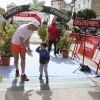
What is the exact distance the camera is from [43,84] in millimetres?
5328

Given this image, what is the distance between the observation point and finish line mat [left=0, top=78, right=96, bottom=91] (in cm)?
500

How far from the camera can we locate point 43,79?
19.0 feet

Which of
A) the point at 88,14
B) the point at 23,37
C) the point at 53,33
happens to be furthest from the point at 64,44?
the point at 88,14

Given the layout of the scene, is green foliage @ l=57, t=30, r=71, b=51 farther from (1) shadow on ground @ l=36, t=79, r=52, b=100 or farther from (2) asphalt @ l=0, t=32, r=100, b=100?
(2) asphalt @ l=0, t=32, r=100, b=100

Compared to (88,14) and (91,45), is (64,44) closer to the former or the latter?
(91,45)

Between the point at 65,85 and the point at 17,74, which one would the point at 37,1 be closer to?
the point at 17,74

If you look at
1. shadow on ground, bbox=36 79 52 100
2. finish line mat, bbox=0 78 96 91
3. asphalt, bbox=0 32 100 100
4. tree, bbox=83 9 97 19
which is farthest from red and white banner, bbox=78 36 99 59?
tree, bbox=83 9 97 19

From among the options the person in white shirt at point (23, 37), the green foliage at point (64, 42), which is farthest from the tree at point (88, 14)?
the person in white shirt at point (23, 37)

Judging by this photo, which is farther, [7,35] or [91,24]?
[7,35]

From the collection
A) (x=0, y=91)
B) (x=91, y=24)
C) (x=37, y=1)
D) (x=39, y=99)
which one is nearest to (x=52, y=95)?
(x=39, y=99)

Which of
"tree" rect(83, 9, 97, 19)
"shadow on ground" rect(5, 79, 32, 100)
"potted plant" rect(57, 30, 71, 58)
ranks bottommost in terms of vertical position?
"shadow on ground" rect(5, 79, 32, 100)

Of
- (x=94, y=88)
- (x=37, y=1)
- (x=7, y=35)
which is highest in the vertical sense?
(x=37, y=1)

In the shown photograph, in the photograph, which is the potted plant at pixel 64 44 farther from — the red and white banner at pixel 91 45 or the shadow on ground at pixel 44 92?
the shadow on ground at pixel 44 92

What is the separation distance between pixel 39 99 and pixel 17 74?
1866mm
